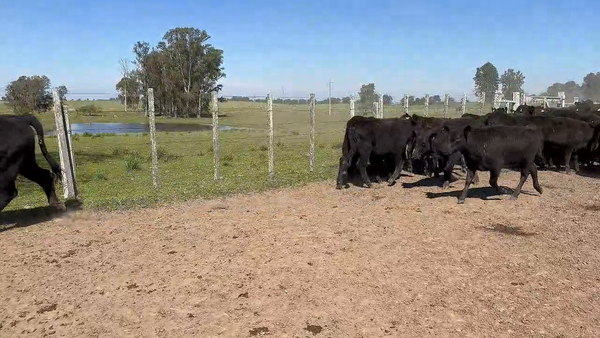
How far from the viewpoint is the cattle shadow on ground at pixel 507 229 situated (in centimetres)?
603

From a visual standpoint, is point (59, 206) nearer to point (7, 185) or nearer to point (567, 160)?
point (7, 185)

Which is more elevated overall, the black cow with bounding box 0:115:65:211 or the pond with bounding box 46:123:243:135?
the black cow with bounding box 0:115:65:211

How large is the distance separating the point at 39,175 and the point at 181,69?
51.1 metres

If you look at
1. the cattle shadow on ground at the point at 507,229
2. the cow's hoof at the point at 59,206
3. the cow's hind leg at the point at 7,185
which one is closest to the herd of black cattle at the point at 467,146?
the cattle shadow on ground at the point at 507,229

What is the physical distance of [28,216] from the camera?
7.36 metres

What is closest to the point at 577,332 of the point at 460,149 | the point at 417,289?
the point at 417,289

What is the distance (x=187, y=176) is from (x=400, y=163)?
238 inches

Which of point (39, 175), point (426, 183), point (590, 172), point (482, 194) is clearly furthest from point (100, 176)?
point (590, 172)

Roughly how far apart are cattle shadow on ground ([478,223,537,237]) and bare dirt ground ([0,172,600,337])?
0.03m

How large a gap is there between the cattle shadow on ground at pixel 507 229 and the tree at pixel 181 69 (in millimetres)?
52357

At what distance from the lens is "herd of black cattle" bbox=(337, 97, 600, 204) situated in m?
7.95

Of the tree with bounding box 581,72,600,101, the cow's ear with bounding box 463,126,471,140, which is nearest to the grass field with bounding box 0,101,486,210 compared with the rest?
the cow's ear with bounding box 463,126,471,140

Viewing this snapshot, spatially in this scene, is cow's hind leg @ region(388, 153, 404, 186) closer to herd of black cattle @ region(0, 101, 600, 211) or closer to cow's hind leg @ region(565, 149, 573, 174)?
herd of black cattle @ region(0, 101, 600, 211)

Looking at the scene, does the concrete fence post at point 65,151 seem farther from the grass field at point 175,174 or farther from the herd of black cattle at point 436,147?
the herd of black cattle at point 436,147
